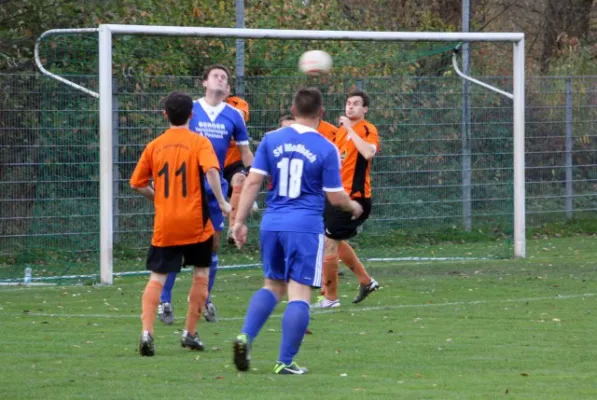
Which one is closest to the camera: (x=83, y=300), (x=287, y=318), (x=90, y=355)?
(x=287, y=318)

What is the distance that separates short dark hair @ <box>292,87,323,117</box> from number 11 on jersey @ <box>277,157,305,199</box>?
31 centimetres

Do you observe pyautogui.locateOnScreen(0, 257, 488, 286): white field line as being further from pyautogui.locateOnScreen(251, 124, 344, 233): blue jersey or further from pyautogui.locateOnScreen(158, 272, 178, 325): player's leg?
pyautogui.locateOnScreen(251, 124, 344, 233): blue jersey

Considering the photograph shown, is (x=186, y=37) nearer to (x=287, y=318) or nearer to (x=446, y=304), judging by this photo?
(x=446, y=304)

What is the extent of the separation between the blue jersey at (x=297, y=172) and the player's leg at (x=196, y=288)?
3.63 feet

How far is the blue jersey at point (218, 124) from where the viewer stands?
1081cm

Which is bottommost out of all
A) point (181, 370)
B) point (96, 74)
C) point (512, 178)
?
point (181, 370)

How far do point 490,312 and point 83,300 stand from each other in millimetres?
4009

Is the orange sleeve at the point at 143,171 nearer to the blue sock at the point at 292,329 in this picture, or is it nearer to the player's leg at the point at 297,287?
the player's leg at the point at 297,287

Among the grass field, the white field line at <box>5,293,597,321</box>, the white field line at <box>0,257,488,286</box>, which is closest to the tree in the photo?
the white field line at <box>0,257,488,286</box>

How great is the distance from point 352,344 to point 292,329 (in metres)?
1.54

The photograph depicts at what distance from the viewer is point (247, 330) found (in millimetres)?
7906

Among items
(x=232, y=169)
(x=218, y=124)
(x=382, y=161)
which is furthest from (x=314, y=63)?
(x=382, y=161)

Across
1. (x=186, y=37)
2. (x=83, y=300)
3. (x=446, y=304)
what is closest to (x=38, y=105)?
(x=186, y=37)

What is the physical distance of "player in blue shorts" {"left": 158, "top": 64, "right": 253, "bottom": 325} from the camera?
10633 millimetres
